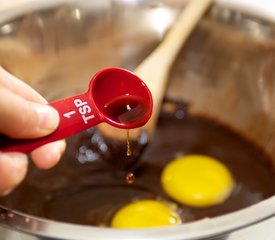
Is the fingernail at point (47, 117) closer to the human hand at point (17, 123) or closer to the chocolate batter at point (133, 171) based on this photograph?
the human hand at point (17, 123)

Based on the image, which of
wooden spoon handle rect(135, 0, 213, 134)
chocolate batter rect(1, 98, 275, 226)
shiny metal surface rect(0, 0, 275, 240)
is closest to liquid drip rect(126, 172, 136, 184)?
chocolate batter rect(1, 98, 275, 226)

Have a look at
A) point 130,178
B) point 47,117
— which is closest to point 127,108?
point 47,117

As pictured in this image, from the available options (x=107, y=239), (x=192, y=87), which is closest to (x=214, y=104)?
(x=192, y=87)

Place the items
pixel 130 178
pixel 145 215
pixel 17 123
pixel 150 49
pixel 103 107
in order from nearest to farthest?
pixel 17 123
pixel 103 107
pixel 145 215
pixel 130 178
pixel 150 49

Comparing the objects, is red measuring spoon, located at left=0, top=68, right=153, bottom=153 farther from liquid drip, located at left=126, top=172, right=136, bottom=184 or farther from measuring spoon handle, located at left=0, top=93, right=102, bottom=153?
liquid drip, located at left=126, top=172, right=136, bottom=184

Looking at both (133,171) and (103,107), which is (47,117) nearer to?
(103,107)

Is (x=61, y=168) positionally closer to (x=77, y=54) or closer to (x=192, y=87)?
(x=77, y=54)
